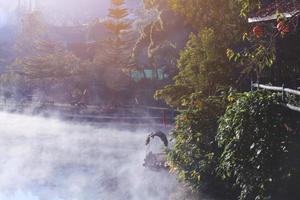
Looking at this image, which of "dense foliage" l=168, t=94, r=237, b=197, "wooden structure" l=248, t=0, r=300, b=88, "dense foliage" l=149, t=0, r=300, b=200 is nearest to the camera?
"dense foliage" l=149, t=0, r=300, b=200

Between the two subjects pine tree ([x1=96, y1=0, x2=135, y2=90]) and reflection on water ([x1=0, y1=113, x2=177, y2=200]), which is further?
pine tree ([x1=96, y1=0, x2=135, y2=90])

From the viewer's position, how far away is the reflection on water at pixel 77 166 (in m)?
12.7

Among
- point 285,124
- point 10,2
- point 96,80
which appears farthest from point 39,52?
point 10,2

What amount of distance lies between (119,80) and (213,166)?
Result: 24.4m

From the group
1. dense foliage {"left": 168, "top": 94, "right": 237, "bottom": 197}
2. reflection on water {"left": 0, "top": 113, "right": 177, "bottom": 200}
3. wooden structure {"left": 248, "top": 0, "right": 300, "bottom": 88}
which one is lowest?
reflection on water {"left": 0, "top": 113, "right": 177, "bottom": 200}

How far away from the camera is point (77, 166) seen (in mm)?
16016

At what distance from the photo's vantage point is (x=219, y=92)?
40.9 ft

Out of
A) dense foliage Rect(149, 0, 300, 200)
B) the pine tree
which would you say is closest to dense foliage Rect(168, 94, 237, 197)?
dense foliage Rect(149, 0, 300, 200)

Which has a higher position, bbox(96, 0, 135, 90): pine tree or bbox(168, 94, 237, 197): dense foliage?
bbox(96, 0, 135, 90): pine tree

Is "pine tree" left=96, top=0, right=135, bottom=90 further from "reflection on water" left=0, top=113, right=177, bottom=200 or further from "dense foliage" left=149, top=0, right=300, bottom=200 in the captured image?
"dense foliage" left=149, top=0, right=300, bottom=200

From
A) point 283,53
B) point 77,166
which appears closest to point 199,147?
point 283,53

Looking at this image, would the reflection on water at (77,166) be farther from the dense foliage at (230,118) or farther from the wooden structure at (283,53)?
the wooden structure at (283,53)

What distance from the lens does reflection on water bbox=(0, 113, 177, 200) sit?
12.7m

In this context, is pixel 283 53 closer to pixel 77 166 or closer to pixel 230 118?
pixel 230 118
